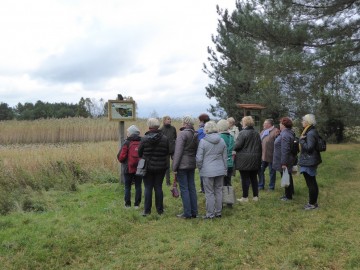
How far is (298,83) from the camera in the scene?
12.5 m

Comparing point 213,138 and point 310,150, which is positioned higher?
point 213,138

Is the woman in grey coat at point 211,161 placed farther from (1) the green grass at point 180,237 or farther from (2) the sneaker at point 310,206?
(2) the sneaker at point 310,206

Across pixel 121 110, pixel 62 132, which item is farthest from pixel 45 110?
pixel 121 110

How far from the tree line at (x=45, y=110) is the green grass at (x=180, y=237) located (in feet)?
106

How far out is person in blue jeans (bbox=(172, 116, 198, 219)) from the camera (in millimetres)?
6523

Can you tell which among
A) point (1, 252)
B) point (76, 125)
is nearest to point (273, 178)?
point (1, 252)

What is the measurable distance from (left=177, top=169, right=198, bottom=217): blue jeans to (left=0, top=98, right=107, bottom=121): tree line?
32711 mm

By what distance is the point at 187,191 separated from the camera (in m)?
6.62

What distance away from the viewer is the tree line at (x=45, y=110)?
141ft

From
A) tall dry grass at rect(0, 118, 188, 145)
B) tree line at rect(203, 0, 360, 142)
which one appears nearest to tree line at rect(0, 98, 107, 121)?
tall dry grass at rect(0, 118, 188, 145)

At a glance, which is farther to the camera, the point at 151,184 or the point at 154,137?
the point at 151,184

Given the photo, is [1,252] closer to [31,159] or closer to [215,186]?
[215,186]

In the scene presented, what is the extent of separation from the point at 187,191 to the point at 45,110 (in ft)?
148

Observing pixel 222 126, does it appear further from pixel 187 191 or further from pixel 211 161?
pixel 187 191
